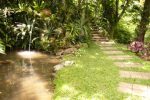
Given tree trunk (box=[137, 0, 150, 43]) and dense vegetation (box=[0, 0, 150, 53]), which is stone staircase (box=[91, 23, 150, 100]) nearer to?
dense vegetation (box=[0, 0, 150, 53])

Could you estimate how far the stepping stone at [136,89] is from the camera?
696 cm

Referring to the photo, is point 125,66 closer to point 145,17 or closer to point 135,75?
point 135,75

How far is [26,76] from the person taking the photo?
9.12 m

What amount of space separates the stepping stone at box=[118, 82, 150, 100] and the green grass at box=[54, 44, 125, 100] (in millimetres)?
201

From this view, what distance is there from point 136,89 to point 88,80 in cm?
145

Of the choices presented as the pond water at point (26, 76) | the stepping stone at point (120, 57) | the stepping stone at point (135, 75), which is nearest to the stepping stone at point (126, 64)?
the stepping stone at point (120, 57)

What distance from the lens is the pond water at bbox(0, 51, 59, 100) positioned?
24.8 feet

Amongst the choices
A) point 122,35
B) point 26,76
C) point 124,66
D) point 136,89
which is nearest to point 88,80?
point 136,89

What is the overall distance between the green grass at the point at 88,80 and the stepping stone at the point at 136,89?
0.20 m

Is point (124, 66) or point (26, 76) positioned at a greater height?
point (124, 66)

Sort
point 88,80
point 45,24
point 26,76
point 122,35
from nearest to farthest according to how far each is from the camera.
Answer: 1. point 88,80
2. point 26,76
3. point 45,24
4. point 122,35

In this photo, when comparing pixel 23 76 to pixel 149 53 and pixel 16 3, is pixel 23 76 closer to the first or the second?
pixel 149 53

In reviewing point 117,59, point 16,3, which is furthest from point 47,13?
point 117,59

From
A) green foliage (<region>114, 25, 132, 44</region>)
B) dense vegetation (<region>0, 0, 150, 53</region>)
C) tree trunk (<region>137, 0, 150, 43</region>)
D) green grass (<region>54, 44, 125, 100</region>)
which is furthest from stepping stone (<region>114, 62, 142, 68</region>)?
green foliage (<region>114, 25, 132, 44</region>)
